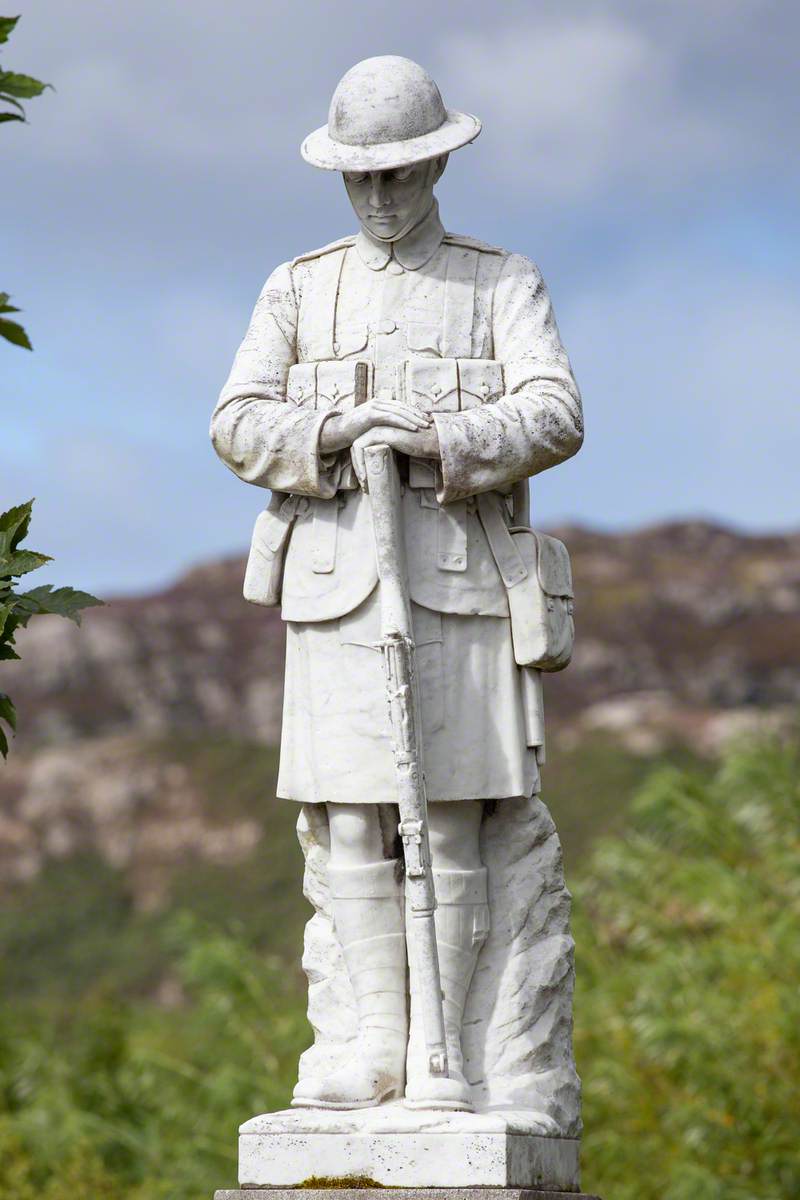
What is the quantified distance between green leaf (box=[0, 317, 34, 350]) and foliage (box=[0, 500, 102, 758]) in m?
0.54

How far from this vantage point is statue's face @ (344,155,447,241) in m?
7.92

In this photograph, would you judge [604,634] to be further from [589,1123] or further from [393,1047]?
[393,1047]

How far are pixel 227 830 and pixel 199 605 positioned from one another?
1374 centimetres

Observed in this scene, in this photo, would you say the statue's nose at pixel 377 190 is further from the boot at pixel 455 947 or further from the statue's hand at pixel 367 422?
the boot at pixel 455 947

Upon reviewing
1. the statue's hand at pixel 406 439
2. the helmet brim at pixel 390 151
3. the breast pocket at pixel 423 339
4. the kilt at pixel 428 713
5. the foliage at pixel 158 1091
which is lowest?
the kilt at pixel 428 713

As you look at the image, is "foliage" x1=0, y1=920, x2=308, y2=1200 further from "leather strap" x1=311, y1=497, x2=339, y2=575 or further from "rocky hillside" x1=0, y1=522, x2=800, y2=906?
"rocky hillside" x1=0, y1=522, x2=800, y2=906

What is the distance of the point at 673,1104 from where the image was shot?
17.5 meters

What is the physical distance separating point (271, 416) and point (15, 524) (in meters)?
0.94

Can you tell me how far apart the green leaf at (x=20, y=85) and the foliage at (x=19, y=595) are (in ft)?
4.00

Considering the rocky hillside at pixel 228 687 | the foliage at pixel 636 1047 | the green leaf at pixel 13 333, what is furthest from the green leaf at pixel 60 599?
the rocky hillside at pixel 228 687

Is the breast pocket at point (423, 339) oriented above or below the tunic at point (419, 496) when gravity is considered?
above

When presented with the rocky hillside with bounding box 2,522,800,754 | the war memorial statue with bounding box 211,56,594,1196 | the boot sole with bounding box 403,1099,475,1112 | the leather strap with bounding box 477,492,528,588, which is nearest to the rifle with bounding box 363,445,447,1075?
the war memorial statue with bounding box 211,56,594,1196

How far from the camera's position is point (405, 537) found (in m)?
7.83

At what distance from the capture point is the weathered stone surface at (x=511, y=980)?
25.6 ft
